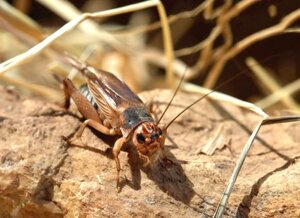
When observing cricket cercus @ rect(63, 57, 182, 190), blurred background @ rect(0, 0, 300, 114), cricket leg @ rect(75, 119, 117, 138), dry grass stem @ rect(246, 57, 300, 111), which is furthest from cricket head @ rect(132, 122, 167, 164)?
dry grass stem @ rect(246, 57, 300, 111)

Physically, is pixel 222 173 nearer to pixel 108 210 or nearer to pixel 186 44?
pixel 108 210

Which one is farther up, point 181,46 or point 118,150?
point 181,46

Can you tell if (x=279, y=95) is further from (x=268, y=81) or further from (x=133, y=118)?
(x=133, y=118)

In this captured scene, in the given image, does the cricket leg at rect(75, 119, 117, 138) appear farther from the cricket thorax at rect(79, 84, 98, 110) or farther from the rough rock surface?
the cricket thorax at rect(79, 84, 98, 110)

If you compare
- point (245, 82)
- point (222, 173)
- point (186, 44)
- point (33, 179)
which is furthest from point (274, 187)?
point (186, 44)

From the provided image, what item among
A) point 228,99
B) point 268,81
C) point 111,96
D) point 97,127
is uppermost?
point 268,81

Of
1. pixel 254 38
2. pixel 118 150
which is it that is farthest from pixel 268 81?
pixel 118 150

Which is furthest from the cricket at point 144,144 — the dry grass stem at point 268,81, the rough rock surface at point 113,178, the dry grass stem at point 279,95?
the dry grass stem at point 279,95
